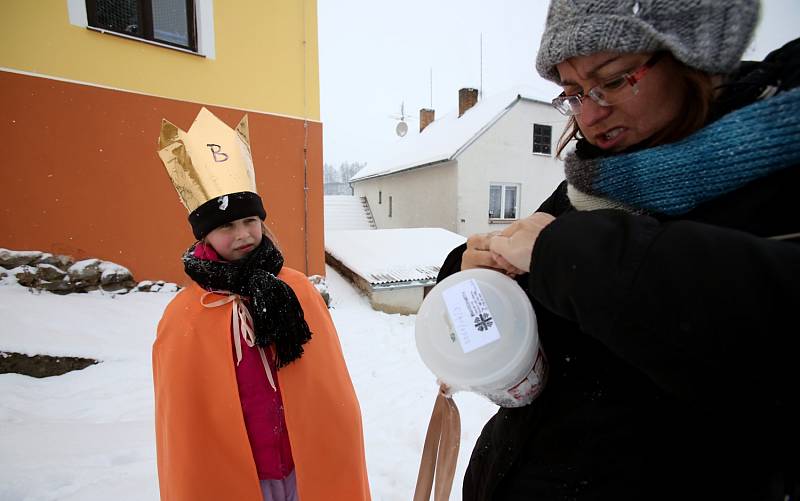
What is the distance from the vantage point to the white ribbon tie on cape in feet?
5.83

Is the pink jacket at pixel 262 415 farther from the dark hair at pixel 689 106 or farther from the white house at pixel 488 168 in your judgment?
the white house at pixel 488 168

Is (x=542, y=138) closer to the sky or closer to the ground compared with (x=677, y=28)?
closer to the sky

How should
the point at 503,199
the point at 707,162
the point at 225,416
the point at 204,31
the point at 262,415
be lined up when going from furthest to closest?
1. the point at 503,199
2. the point at 204,31
3. the point at 262,415
4. the point at 225,416
5. the point at 707,162

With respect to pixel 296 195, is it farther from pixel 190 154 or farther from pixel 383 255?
pixel 190 154

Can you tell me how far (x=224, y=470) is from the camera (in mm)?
1643

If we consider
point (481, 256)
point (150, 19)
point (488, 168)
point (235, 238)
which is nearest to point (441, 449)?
point (481, 256)

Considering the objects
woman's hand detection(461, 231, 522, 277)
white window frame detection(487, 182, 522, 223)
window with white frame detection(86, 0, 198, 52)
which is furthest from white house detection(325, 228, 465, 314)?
woman's hand detection(461, 231, 522, 277)

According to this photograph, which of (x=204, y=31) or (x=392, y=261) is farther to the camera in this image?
(x=392, y=261)

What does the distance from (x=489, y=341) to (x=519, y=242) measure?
9.1 inches

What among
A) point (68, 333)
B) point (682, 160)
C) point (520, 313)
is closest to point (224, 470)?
→ point (520, 313)

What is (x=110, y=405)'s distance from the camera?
3.50 metres

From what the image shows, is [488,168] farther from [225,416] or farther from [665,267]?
A: [665,267]

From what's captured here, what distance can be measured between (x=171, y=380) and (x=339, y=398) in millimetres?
780

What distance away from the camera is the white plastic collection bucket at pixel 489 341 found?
81cm
